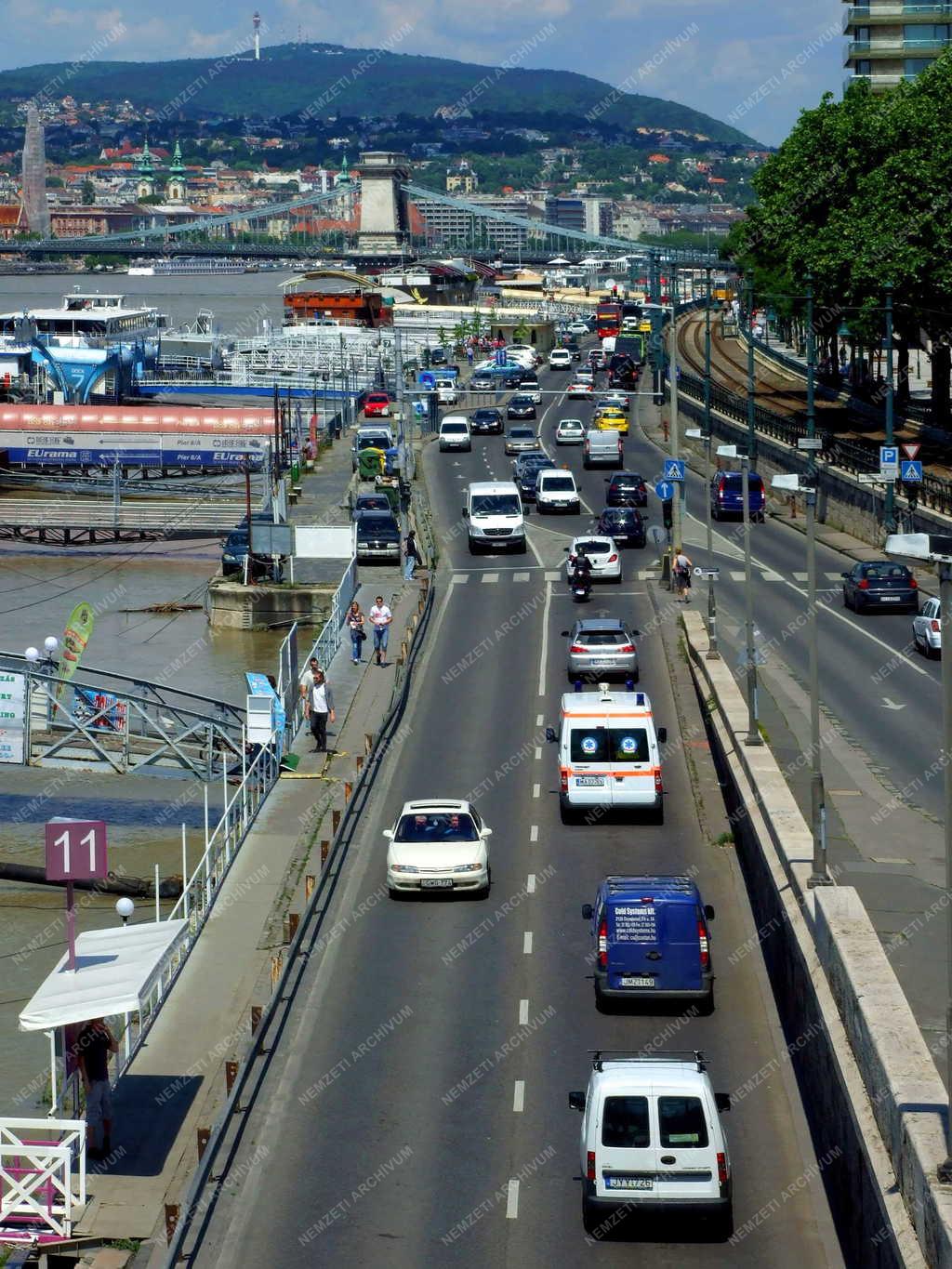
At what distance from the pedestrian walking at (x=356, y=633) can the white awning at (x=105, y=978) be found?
23.1 metres

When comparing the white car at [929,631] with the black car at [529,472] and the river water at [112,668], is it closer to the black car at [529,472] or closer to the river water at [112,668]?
the river water at [112,668]

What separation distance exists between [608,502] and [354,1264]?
179ft

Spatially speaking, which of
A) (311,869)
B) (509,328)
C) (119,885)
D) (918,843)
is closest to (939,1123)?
(918,843)

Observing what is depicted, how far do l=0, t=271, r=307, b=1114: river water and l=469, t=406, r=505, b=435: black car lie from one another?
19160mm

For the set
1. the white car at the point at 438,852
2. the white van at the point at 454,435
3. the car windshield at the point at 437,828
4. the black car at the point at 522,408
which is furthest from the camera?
the black car at the point at 522,408

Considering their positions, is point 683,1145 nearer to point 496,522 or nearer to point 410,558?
point 410,558

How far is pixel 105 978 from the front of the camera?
22234mm

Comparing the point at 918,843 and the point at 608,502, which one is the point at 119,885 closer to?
the point at 918,843

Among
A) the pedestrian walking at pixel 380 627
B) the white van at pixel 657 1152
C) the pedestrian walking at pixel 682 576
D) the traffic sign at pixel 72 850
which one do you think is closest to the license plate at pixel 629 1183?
the white van at pixel 657 1152

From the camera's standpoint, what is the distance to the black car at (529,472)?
75875mm

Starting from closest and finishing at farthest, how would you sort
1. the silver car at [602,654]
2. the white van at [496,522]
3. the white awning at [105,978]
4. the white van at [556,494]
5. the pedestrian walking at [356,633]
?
the white awning at [105,978]
the silver car at [602,654]
the pedestrian walking at [356,633]
the white van at [496,522]
the white van at [556,494]

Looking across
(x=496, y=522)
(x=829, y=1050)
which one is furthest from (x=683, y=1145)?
(x=496, y=522)

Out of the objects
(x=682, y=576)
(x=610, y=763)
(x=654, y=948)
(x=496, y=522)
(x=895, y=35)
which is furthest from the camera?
(x=895, y=35)

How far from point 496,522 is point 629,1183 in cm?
4569
